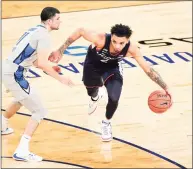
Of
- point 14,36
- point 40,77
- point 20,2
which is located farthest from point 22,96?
point 20,2

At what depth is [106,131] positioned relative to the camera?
31.2ft

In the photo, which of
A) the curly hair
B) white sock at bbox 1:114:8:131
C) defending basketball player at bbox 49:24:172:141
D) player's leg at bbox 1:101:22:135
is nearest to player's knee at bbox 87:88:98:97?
defending basketball player at bbox 49:24:172:141

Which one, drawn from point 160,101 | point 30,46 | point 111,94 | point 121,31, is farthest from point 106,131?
point 30,46

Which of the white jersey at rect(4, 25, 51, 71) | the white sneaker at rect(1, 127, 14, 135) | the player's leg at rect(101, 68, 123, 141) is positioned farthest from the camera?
the white sneaker at rect(1, 127, 14, 135)

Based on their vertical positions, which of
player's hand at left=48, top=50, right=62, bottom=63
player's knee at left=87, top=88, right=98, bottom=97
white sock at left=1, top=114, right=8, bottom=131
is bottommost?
white sock at left=1, top=114, right=8, bottom=131

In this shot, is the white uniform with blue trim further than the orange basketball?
No

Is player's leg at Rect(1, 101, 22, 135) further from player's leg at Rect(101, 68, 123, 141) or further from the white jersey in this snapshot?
player's leg at Rect(101, 68, 123, 141)

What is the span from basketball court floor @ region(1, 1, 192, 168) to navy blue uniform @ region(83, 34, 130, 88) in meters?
0.75

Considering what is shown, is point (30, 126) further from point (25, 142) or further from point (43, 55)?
point (43, 55)

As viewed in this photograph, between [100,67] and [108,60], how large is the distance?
0.83 ft

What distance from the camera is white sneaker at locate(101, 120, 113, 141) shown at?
9477 millimetres

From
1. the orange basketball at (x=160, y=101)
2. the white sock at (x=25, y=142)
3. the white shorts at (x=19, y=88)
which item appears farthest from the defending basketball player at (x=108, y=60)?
the white sock at (x=25, y=142)

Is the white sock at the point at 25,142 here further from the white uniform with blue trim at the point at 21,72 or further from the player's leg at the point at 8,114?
the player's leg at the point at 8,114

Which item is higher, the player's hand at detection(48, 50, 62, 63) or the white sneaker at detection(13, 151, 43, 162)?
the player's hand at detection(48, 50, 62, 63)
